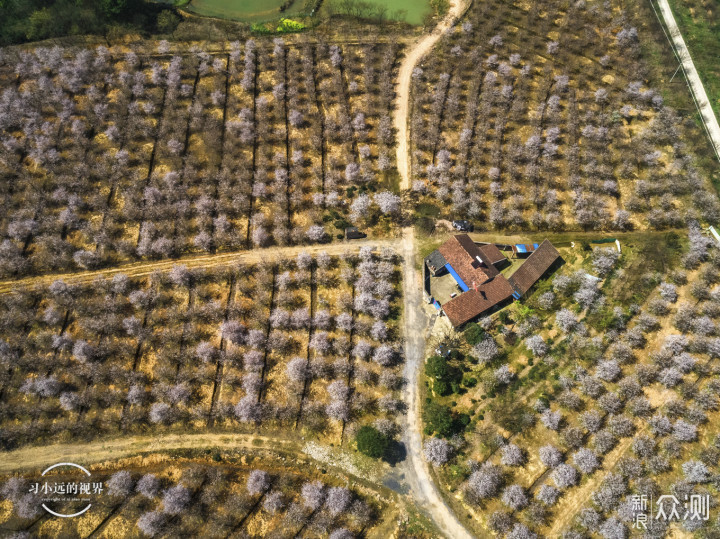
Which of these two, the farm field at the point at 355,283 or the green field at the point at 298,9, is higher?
the green field at the point at 298,9

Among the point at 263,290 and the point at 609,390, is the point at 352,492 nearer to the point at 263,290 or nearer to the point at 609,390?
the point at 263,290

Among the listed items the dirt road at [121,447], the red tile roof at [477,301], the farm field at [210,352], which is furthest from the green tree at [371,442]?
the red tile roof at [477,301]

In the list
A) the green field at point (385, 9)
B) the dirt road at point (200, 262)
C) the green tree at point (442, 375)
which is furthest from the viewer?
the green field at point (385, 9)

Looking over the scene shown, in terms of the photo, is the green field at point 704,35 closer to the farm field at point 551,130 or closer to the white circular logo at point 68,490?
the farm field at point 551,130

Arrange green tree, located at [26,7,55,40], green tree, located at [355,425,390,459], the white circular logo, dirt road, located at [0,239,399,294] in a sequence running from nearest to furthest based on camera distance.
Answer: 1. green tree, located at [355,425,390,459]
2. the white circular logo
3. dirt road, located at [0,239,399,294]
4. green tree, located at [26,7,55,40]

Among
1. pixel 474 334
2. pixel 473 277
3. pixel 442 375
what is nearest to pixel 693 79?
pixel 473 277

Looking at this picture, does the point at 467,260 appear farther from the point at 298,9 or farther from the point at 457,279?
the point at 298,9

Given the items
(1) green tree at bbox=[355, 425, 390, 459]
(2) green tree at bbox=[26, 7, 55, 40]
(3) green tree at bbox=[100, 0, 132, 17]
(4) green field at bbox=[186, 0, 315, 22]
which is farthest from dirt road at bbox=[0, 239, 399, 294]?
(3) green tree at bbox=[100, 0, 132, 17]

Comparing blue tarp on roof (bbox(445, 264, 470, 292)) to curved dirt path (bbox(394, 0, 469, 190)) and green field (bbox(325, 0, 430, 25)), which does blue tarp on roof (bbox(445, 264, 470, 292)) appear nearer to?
curved dirt path (bbox(394, 0, 469, 190))
